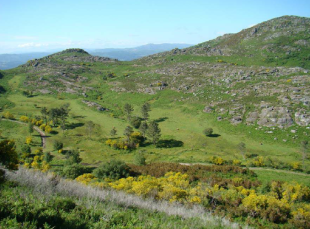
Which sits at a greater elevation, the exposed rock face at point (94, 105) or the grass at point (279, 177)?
the exposed rock face at point (94, 105)

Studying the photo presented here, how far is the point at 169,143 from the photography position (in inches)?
1854

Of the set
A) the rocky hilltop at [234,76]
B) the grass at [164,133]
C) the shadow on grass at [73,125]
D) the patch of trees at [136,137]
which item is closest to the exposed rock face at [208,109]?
the rocky hilltop at [234,76]

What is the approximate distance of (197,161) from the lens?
121 feet

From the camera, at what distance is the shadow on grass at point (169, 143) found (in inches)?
1806

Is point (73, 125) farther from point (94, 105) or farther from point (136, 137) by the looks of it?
point (136, 137)

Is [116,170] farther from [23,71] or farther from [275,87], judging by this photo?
[23,71]

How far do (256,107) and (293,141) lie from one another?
636 inches

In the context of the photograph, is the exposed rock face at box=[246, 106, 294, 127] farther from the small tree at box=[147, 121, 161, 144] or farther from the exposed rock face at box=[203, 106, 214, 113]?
the small tree at box=[147, 121, 161, 144]

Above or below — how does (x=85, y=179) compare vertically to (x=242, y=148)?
above

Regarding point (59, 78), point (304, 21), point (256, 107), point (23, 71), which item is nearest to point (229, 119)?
point (256, 107)

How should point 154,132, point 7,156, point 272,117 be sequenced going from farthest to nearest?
point 272,117 → point 154,132 → point 7,156

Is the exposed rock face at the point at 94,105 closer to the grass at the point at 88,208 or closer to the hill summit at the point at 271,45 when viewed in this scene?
the grass at the point at 88,208

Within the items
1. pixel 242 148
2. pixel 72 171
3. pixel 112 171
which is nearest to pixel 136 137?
pixel 112 171

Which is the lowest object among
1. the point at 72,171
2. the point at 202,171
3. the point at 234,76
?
the point at 202,171
